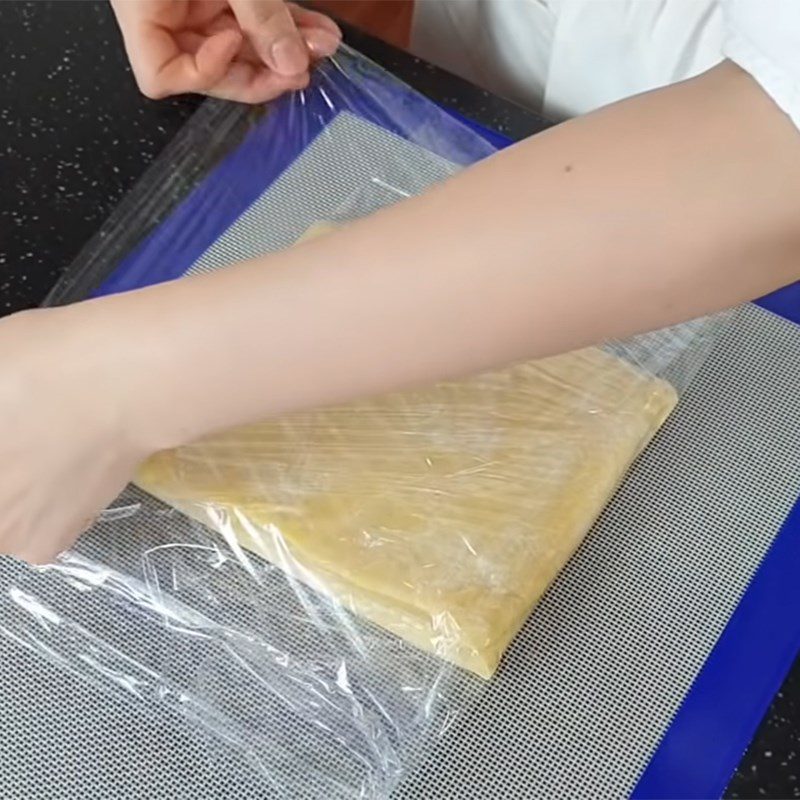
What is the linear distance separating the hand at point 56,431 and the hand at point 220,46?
25 centimetres

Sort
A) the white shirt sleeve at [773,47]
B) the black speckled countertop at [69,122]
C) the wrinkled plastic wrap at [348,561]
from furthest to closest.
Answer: the black speckled countertop at [69,122], the wrinkled plastic wrap at [348,561], the white shirt sleeve at [773,47]

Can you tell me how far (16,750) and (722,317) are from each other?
415 mm

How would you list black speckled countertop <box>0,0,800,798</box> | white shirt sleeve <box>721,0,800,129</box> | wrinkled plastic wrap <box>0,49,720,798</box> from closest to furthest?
white shirt sleeve <box>721,0,800,129</box>
wrinkled plastic wrap <box>0,49,720,798</box>
black speckled countertop <box>0,0,800,798</box>

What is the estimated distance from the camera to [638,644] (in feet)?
1.80

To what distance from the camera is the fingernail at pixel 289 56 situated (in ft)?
2.35

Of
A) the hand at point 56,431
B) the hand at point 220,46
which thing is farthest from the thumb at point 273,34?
the hand at point 56,431

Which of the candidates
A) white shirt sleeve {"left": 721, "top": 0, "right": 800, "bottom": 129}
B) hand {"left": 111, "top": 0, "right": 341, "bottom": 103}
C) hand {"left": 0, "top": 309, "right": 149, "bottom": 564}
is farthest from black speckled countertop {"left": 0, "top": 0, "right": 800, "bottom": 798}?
white shirt sleeve {"left": 721, "top": 0, "right": 800, "bottom": 129}

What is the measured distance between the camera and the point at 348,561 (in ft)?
1.79

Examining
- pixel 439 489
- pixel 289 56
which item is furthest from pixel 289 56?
pixel 439 489

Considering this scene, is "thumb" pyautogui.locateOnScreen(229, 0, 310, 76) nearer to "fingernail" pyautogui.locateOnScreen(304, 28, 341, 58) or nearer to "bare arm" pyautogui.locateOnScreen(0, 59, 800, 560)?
"fingernail" pyautogui.locateOnScreen(304, 28, 341, 58)

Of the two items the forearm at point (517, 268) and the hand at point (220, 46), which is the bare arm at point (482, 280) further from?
the hand at point (220, 46)

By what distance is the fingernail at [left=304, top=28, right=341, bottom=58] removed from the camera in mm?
736

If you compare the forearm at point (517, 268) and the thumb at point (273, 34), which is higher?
the thumb at point (273, 34)

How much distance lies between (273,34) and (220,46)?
3 centimetres
